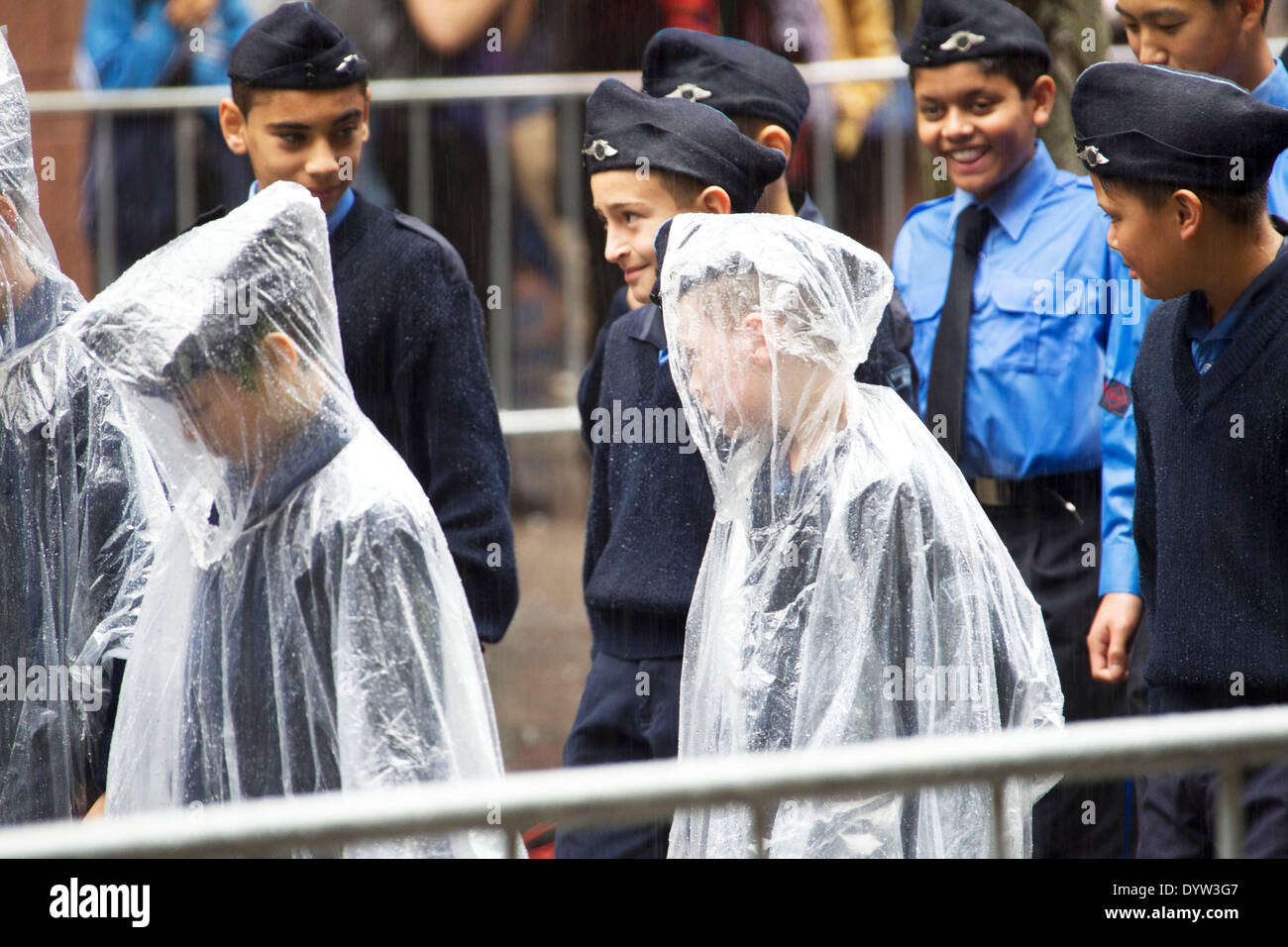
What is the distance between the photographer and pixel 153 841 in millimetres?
1874

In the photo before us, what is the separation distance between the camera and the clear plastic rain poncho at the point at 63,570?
10.1 ft

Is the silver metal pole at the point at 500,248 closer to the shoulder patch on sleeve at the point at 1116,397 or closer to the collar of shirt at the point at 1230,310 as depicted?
the shoulder patch on sleeve at the point at 1116,397

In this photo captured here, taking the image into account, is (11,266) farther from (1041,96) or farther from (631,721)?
(1041,96)

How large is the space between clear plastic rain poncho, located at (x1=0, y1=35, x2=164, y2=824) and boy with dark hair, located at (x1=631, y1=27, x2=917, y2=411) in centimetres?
158

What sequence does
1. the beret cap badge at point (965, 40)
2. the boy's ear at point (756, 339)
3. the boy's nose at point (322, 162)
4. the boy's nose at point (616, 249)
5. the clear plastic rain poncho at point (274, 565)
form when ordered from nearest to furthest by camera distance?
the clear plastic rain poncho at point (274, 565) < the boy's ear at point (756, 339) < the boy's nose at point (616, 249) < the boy's nose at point (322, 162) < the beret cap badge at point (965, 40)

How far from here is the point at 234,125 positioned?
4.10 metres

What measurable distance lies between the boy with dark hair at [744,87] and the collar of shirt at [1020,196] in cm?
37

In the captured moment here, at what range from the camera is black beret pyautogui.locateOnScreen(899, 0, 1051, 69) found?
13.9ft

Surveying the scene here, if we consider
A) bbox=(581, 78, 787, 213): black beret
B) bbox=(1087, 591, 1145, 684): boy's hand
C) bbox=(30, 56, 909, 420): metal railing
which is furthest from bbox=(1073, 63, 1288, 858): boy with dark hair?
bbox=(30, 56, 909, 420): metal railing

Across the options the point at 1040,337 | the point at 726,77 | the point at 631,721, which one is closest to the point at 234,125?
the point at 726,77

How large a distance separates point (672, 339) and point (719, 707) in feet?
2.08

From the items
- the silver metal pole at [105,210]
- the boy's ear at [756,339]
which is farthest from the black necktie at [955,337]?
the silver metal pole at [105,210]

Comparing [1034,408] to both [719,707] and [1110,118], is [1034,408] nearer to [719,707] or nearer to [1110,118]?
[1110,118]

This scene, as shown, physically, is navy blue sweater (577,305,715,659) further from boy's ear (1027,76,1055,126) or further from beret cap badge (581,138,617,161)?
boy's ear (1027,76,1055,126)
